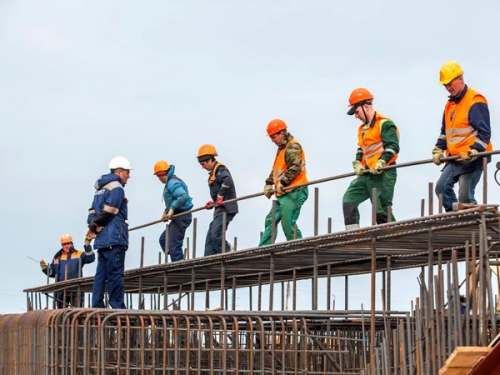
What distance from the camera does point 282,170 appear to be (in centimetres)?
2070

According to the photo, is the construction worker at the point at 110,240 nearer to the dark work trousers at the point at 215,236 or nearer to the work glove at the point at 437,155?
the dark work trousers at the point at 215,236

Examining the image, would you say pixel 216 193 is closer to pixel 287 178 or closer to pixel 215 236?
pixel 215 236

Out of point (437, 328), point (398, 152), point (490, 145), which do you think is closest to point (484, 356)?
point (437, 328)

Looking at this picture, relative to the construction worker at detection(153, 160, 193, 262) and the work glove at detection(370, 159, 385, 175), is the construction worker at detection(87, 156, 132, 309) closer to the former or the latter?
the construction worker at detection(153, 160, 193, 262)

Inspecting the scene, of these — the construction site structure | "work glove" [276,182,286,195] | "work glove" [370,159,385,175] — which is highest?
A: "work glove" [276,182,286,195]

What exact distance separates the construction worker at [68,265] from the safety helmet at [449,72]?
42.5 ft

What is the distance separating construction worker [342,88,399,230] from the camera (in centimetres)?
1784

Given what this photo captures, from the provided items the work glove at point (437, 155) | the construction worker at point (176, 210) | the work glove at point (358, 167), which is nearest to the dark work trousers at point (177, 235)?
the construction worker at point (176, 210)

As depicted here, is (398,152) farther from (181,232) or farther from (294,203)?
(181,232)

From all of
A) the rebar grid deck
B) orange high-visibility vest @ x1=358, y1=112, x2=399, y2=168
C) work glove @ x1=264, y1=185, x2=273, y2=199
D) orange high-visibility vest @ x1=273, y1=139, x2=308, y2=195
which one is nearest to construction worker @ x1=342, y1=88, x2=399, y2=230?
orange high-visibility vest @ x1=358, y1=112, x2=399, y2=168

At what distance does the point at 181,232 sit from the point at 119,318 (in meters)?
5.83

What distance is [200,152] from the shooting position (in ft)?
75.6

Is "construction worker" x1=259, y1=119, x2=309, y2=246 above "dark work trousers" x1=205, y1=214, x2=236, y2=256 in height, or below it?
above

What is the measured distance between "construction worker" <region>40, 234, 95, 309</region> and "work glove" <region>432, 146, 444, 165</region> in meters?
12.5
